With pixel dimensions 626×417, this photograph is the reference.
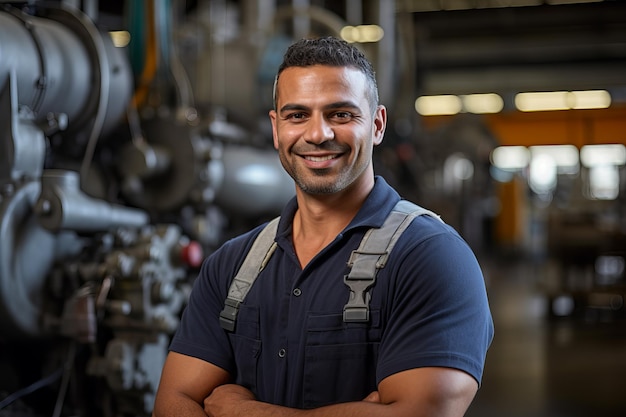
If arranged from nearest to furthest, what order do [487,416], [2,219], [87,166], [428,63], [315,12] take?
1. [2,219]
2. [87,166]
3. [487,416]
4. [315,12]
5. [428,63]

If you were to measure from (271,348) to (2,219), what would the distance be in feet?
3.56

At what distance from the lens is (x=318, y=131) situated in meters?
1.42

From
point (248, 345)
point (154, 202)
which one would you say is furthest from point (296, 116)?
point (154, 202)

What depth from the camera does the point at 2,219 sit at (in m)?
2.25

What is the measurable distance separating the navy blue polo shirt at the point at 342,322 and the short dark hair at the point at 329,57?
20 centimetres

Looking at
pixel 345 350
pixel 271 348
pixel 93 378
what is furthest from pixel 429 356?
pixel 93 378

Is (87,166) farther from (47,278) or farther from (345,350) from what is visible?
(345,350)

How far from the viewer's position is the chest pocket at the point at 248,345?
1504mm

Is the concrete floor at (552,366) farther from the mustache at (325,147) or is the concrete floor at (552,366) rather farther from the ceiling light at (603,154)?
the ceiling light at (603,154)

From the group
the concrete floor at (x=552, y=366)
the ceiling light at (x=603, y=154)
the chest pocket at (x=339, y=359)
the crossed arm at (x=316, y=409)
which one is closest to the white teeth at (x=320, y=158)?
the chest pocket at (x=339, y=359)

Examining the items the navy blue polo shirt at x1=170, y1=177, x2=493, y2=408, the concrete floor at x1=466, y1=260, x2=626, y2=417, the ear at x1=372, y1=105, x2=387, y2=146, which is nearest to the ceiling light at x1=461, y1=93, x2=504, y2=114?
the concrete floor at x1=466, y1=260, x2=626, y2=417

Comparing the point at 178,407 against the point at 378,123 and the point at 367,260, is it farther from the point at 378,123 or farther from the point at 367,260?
the point at 378,123

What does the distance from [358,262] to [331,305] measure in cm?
8

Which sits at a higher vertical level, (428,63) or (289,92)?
(428,63)
